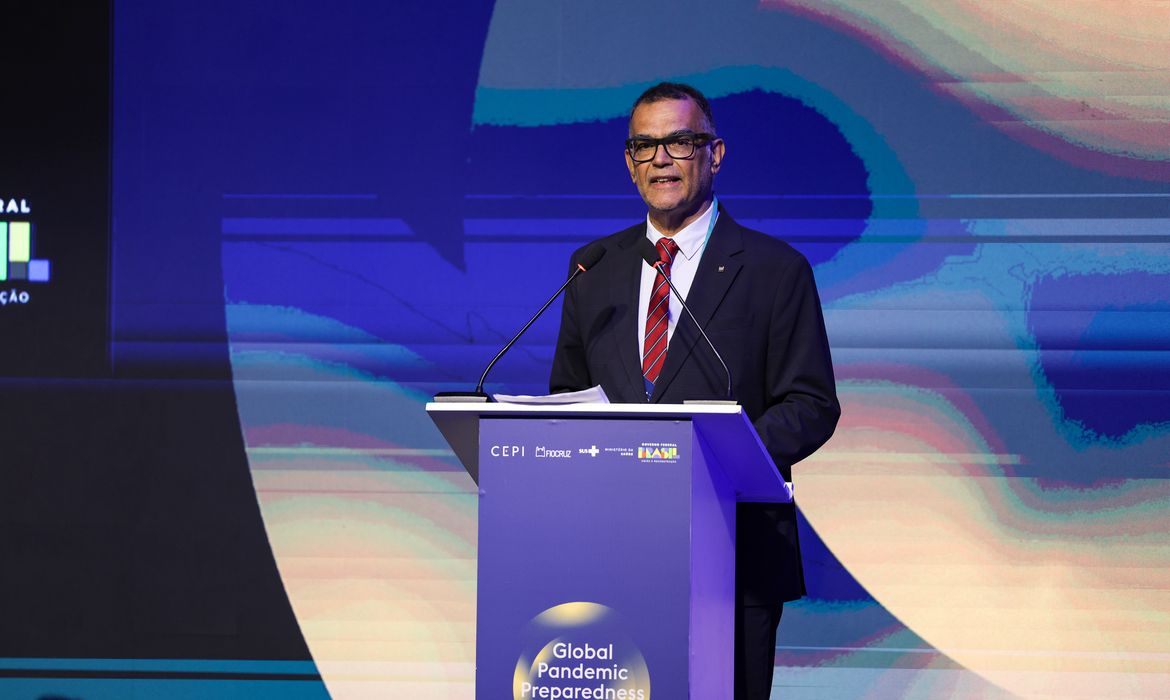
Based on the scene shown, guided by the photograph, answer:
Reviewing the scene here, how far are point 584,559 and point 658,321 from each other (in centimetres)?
88

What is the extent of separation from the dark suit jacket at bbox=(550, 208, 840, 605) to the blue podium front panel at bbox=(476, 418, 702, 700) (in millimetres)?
550

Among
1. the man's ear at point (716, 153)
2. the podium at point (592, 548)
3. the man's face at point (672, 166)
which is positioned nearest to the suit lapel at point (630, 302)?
the man's face at point (672, 166)

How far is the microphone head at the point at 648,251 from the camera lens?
324 centimetres

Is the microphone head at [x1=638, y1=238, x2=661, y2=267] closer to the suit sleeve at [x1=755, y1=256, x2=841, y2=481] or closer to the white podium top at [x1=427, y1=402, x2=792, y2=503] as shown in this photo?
the suit sleeve at [x1=755, y1=256, x2=841, y2=481]

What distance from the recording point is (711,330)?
3.11 metres

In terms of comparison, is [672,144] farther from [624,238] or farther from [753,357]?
[753,357]

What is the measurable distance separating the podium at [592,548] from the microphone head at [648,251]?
2.81 ft

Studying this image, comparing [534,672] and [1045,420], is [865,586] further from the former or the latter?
[534,672]

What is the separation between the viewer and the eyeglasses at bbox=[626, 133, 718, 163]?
3.22 m

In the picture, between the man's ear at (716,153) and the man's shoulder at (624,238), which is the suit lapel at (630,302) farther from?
the man's ear at (716,153)

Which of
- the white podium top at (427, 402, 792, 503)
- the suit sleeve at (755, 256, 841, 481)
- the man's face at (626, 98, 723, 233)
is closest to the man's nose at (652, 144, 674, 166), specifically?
the man's face at (626, 98, 723, 233)

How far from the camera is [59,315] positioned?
498cm

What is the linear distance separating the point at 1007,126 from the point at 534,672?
117 inches

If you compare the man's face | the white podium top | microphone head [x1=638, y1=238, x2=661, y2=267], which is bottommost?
the white podium top
